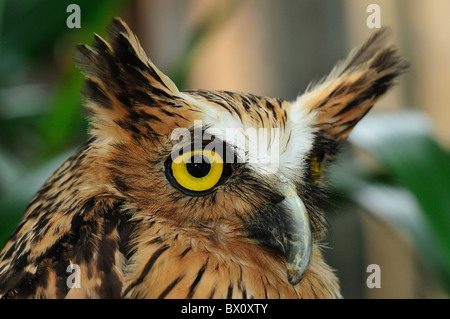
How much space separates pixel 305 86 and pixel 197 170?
45.9 inches

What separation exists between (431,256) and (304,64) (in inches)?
33.4

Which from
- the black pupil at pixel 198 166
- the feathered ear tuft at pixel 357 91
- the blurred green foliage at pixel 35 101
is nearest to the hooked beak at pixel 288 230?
the black pupil at pixel 198 166

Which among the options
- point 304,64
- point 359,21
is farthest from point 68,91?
point 359,21

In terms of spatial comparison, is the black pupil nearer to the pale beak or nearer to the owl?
the owl

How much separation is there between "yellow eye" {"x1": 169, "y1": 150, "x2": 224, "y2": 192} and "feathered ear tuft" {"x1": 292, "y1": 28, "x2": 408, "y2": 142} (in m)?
0.26

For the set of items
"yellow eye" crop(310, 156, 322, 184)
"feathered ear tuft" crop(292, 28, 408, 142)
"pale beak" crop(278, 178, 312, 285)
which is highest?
"feathered ear tuft" crop(292, 28, 408, 142)

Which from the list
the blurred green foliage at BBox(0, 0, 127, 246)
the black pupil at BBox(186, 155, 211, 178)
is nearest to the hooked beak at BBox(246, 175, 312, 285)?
the black pupil at BBox(186, 155, 211, 178)

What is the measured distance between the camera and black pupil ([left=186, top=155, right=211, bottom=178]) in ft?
2.35

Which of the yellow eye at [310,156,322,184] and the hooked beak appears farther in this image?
the yellow eye at [310,156,322,184]

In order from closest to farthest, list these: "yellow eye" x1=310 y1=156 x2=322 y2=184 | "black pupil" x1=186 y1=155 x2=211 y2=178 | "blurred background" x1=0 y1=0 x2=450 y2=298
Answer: "black pupil" x1=186 y1=155 x2=211 y2=178
"yellow eye" x1=310 y1=156 x2=322 y2=184
"blurred background" x1=0 y1=0 x2=450 y2=298

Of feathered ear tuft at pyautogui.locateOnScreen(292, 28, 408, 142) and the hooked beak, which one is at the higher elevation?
feathered ear tuft at pyautogui.locateOnScreen(292, 28, 408, 142)

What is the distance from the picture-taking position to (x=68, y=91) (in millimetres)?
1530

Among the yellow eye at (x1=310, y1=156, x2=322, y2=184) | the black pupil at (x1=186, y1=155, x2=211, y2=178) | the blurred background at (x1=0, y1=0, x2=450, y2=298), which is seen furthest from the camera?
the blurred background at (x1=0, y1=0, x2=450, y2=298)

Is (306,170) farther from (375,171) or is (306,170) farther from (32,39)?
(32,39)
